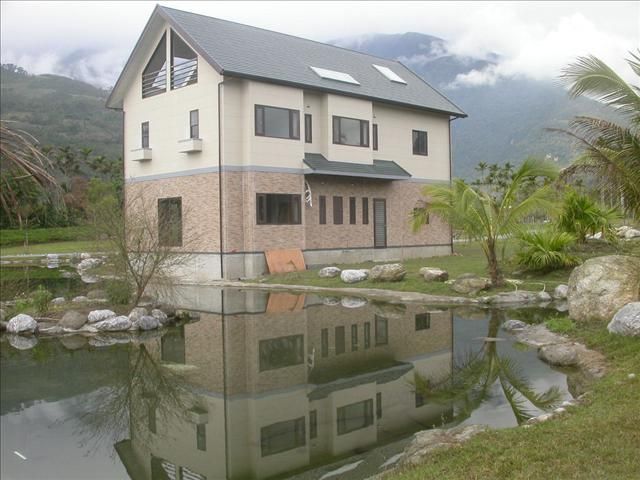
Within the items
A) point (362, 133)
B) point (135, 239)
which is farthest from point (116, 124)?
point (135, 239)

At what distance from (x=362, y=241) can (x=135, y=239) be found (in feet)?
47.0

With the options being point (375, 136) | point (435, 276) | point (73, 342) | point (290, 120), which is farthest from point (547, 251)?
point (73, 342)

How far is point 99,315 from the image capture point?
45.4 ft

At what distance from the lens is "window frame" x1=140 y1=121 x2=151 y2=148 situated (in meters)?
26.9

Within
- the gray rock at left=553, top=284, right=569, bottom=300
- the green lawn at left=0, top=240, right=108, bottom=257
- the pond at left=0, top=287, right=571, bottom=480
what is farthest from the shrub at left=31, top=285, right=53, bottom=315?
the green lawn at left=0, top=240, right=108, bottom=257

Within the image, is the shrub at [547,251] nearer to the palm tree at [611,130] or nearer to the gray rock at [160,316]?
the palm tree at [611,130]

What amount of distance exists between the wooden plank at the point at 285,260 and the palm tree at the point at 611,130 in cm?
1422

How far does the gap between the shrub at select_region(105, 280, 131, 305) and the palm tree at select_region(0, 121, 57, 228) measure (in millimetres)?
13323

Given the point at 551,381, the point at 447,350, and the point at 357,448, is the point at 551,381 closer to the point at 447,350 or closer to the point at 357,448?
the point at 447,350

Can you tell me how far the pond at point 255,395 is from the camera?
6.35 m

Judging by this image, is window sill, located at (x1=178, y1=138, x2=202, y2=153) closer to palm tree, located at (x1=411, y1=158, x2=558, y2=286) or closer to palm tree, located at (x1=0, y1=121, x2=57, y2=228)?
palm tree, located at (x1=411, y1=158, x2=558, y2=286)

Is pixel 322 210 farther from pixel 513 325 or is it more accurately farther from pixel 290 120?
pixel 513 325

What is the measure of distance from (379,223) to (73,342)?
59.9 ft

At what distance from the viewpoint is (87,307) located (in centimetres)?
1484
